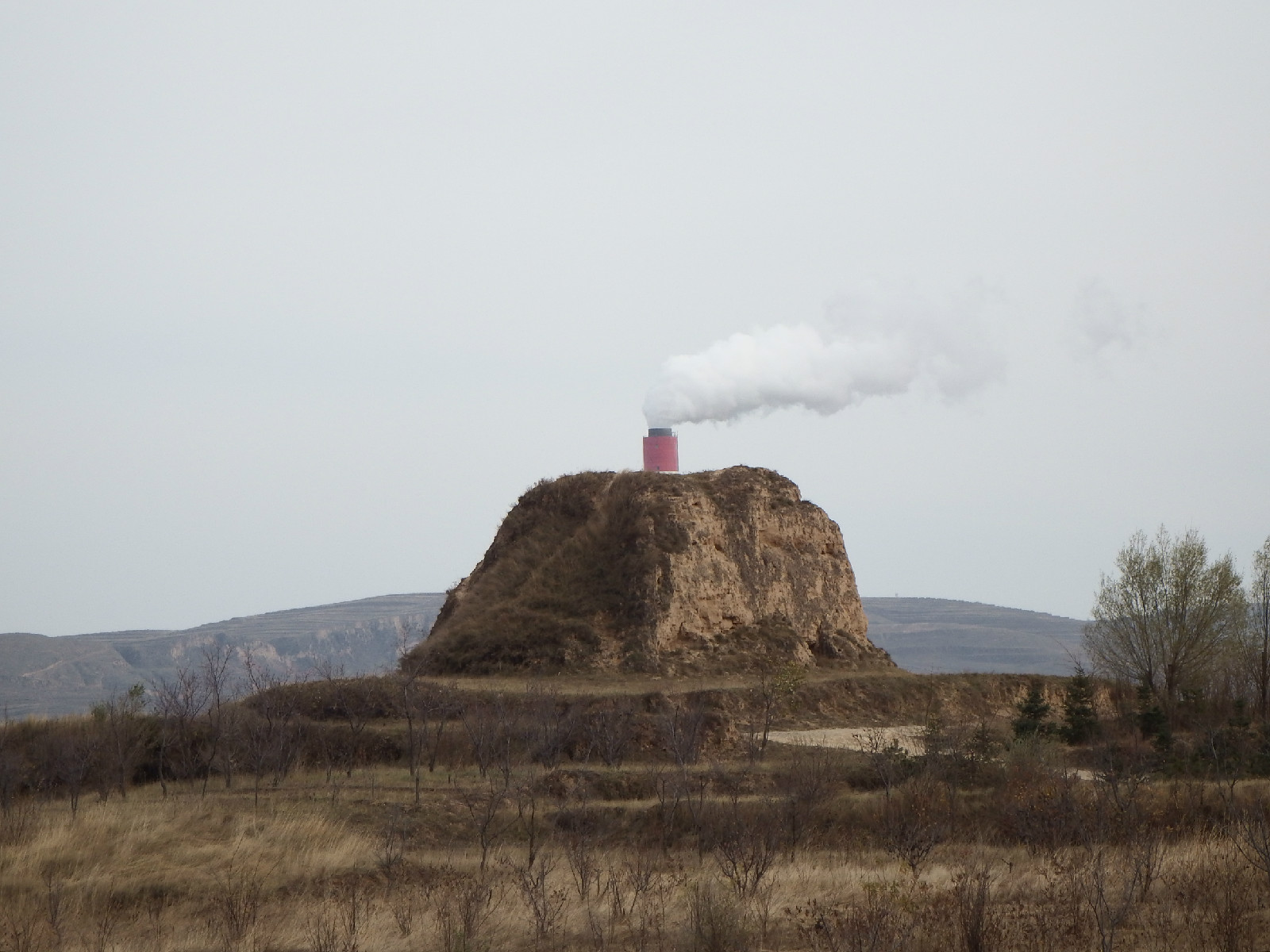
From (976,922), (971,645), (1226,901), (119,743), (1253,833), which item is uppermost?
(119,743)

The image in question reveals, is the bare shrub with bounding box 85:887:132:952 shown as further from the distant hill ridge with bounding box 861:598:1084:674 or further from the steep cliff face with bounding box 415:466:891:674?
the distant hill ridge with bounding box 861:598:1084:674

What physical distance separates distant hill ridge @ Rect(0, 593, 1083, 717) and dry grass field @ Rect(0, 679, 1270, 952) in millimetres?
89705

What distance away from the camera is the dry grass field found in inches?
414

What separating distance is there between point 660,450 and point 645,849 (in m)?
26.5

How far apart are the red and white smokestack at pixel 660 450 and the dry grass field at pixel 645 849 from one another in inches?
679

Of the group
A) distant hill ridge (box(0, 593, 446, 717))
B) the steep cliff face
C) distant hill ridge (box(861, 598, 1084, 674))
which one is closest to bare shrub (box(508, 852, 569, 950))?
the steep cliff face

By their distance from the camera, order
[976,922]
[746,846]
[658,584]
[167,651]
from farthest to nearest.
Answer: [167,651], [658,584], [746,846], [976,922]

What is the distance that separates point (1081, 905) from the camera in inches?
443

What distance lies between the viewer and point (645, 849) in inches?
695

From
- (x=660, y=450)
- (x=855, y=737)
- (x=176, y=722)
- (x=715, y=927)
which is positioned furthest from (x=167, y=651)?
(x=715, y=927)

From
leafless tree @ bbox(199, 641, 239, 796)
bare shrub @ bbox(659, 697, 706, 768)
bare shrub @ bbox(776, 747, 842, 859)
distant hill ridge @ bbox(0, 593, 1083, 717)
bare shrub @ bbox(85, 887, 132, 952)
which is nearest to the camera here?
bare shrub @ bbox(85, 887, 132, 952)

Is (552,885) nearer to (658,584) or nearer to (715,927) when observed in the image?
(715,927)

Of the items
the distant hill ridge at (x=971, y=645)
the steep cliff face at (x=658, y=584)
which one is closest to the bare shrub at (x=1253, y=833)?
the steep cliff face at (x=658, y=584)

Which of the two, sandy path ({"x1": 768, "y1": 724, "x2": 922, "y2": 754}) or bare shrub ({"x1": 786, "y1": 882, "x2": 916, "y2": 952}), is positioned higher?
bare shrub ({"x1": 786, "y1": 882, "x2": 916, "y2": 952})
